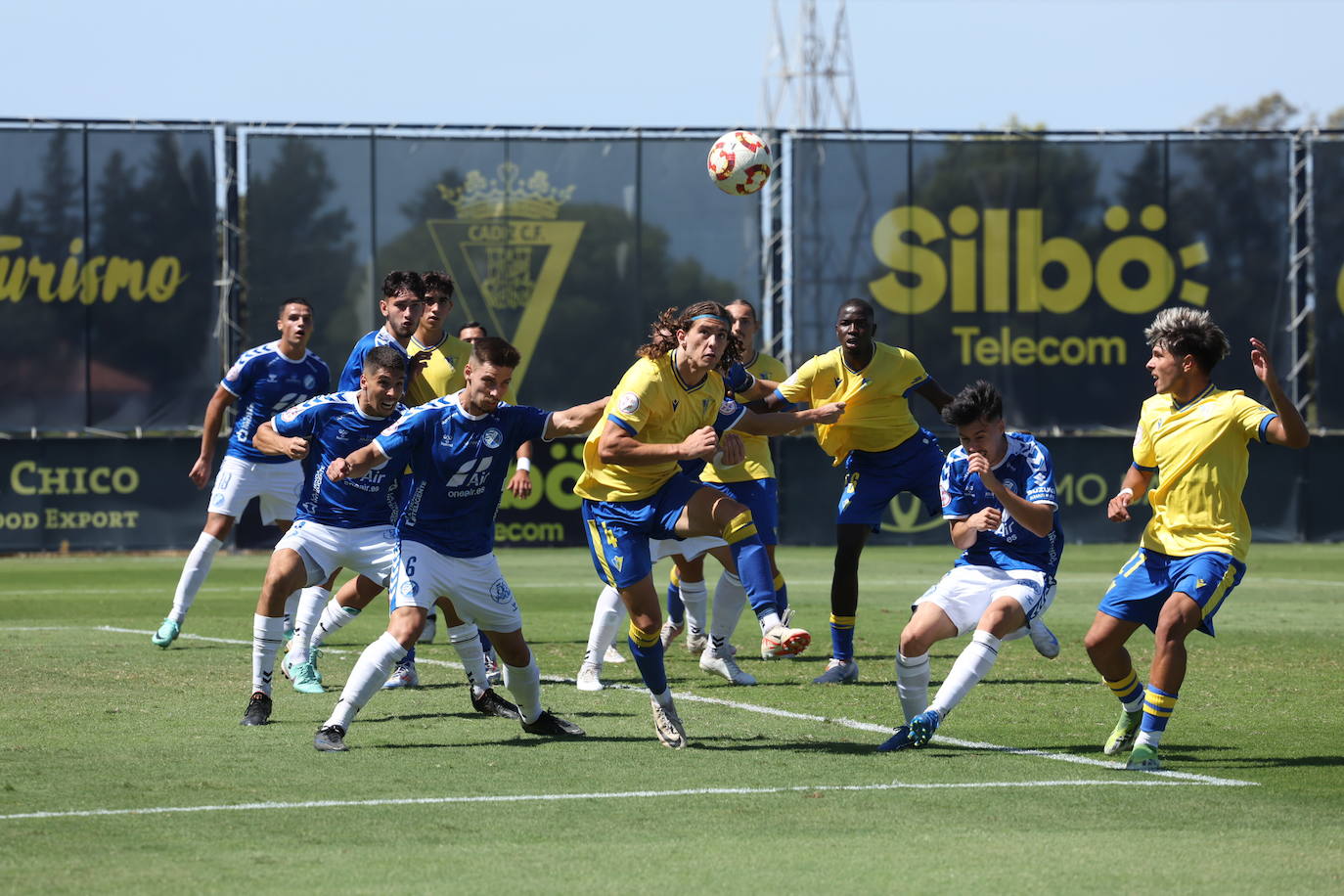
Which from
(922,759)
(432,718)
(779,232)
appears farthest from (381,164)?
(922,759)

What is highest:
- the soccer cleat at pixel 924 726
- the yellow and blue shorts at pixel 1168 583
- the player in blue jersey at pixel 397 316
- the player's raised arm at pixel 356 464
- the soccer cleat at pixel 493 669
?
the player in blue jersey at pixel 397 316

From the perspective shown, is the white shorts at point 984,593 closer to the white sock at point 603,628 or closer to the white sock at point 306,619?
the white sock at point 603,628

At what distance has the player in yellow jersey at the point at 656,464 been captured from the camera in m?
8.20

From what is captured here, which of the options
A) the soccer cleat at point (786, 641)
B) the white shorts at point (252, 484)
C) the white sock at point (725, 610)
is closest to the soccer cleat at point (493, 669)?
the white sock at point (725, 610)

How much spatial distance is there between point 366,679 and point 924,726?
2.65 meters

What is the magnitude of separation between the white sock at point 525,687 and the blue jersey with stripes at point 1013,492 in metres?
2.21

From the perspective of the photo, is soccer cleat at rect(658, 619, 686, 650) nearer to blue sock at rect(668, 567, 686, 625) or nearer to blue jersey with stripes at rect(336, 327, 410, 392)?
blue sock at rect(668, 567, 686, 625)

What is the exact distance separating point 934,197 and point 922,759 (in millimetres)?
20938

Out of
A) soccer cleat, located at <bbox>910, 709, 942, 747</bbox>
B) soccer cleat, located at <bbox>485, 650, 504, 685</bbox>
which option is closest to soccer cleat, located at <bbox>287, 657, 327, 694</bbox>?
soccer cleat, located at <bbox>485, 650, 504, 685</bbox>

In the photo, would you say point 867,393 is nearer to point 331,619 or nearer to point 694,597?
point 694,597

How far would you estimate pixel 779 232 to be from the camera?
89.7ft

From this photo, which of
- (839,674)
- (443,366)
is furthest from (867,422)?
(443,366)

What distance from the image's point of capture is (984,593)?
26.9 ft

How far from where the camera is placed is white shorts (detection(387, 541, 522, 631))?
26.7 feet
